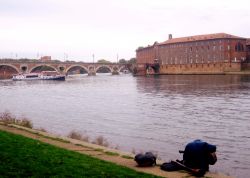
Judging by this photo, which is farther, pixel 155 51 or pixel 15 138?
pixel 155 51

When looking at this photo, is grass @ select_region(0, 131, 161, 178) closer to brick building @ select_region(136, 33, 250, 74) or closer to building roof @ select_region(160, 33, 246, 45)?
brick building @ select_region(136, 33, 250, 74)

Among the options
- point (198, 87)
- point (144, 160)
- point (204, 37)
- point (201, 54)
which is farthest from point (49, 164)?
point (204, 37)

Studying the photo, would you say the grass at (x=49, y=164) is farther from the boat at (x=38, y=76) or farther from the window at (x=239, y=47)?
the window at (x=239, y=47)

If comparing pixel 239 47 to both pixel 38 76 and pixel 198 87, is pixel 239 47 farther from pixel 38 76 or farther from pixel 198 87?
pixel 198 87

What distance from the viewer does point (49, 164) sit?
34.0ft

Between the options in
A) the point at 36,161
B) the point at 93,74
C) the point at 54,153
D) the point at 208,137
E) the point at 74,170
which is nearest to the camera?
the point at 74,170

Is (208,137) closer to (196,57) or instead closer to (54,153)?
(54,153)

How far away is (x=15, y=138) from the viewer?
14.3 meters

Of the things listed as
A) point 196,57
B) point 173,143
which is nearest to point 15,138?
point 173,143

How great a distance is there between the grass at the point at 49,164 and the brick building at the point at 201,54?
425 ft

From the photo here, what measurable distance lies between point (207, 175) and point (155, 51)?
165 m

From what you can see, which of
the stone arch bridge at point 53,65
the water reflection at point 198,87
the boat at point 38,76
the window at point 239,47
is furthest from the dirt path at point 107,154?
the window at point 239,47

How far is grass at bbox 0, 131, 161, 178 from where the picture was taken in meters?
9.48

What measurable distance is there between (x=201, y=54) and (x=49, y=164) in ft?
466
